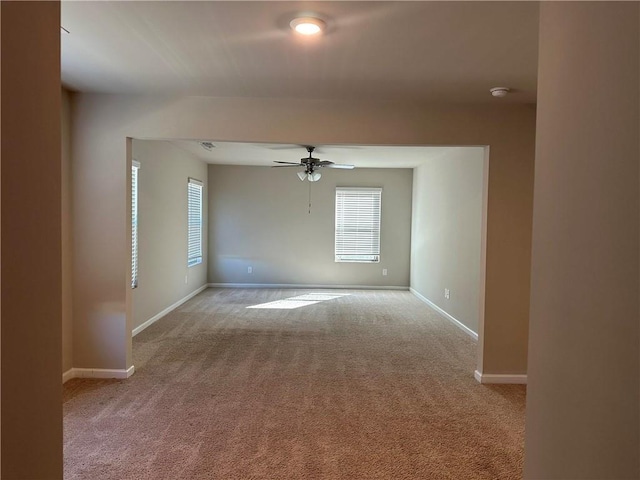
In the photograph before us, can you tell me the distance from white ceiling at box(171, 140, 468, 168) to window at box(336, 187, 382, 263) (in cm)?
78

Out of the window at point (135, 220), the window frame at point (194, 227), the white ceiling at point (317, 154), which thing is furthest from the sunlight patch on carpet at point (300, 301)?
the white ceiling at point (317, 154)

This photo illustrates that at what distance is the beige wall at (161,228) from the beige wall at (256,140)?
1.25 meters

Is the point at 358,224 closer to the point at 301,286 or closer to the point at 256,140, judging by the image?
the point at 301,286

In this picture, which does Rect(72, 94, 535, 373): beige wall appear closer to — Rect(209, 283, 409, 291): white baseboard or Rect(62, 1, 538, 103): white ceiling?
Rect(62, 1, 538, 103): white ceiling

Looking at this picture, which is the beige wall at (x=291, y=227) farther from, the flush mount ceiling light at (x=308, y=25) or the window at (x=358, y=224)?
the flush mount ceiling light at (x=308, y=25)

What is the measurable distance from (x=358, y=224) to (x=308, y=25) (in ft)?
21.5

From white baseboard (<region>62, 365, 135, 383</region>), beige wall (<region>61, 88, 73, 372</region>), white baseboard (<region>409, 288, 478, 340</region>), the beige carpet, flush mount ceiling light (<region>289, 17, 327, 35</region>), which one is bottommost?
the beige carpet

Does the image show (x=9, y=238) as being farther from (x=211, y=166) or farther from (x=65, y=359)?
(x=211, y=166)

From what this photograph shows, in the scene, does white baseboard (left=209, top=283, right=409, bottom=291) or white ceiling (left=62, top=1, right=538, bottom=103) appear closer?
white ceiling (left=62, top=1, right=538, bottom=103)

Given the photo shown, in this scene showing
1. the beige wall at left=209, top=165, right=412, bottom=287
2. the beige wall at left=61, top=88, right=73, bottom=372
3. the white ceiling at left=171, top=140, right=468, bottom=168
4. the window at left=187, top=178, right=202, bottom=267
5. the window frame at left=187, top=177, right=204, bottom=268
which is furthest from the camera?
the beige wall at left=209, top=165, right=412, bottom=287

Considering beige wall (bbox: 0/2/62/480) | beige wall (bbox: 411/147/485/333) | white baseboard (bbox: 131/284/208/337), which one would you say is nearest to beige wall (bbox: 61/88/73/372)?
white baseboard (bbox: 131/284/208/337)

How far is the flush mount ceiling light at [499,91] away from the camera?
3.16 m

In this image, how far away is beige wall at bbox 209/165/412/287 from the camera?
8.43 metres

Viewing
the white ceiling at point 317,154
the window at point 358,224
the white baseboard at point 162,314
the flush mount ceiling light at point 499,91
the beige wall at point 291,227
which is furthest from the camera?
the window at point 358,224
